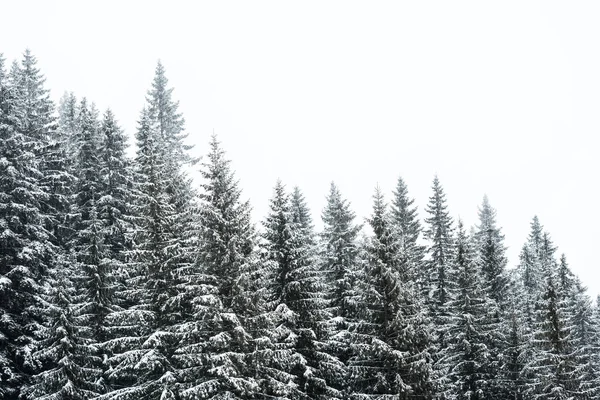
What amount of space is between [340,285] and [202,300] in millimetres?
15047

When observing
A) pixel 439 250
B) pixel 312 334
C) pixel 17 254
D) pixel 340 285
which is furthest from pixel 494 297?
pixel 17 254

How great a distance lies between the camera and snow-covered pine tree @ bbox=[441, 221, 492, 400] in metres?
39.2

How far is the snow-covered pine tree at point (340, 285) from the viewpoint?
3128 cm

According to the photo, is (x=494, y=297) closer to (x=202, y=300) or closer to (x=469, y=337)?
(x=469, y=337)

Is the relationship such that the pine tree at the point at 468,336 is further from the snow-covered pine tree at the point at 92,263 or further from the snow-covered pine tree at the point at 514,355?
the snow-covered pine tree at the point at 92,263

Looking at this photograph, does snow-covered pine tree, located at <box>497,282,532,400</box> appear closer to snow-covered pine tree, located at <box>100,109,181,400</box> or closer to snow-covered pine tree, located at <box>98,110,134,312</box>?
snow-covered pine tree, located at <box>100,109,181,400</box>

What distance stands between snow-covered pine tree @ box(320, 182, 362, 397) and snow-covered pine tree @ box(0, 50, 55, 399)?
1538 centimetres

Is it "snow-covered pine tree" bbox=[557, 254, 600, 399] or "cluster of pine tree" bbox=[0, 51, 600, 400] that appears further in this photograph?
"snow-covered pine tree" bbox=[557, 254, 600, 399]

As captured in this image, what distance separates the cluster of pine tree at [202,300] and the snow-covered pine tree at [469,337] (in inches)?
5.5

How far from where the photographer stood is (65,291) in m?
A: 27.1

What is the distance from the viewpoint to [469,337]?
130ft

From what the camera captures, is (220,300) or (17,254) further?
(17,254)

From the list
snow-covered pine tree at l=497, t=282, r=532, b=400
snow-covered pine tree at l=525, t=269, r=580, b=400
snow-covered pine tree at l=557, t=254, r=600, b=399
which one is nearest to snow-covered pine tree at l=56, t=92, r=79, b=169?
snow-covered pine tree at l=525, t=269, r=580, b=400

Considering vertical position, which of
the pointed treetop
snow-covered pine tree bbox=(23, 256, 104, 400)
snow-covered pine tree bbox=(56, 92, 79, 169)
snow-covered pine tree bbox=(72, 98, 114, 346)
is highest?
snow-covered pine tree bbox=(56, 92, 79, 169)
